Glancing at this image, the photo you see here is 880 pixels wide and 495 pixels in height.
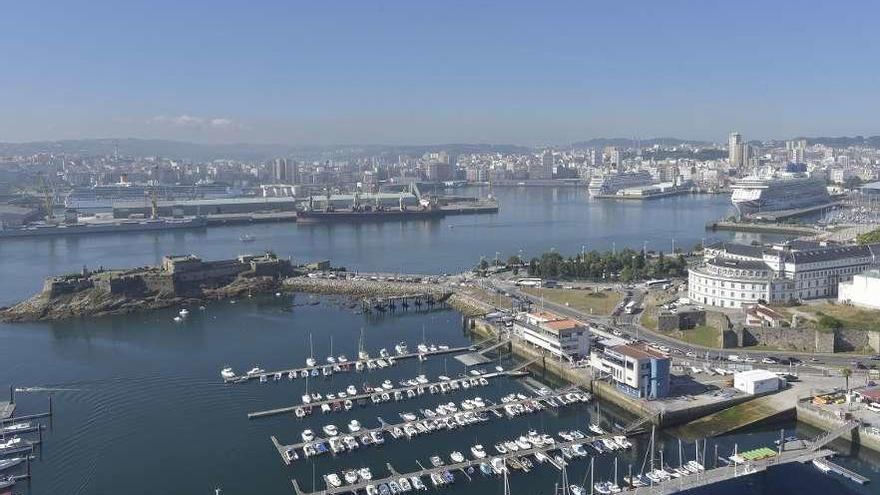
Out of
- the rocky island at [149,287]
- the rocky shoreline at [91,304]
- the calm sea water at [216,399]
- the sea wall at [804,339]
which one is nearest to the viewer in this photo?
the calm sea water at [216,399]

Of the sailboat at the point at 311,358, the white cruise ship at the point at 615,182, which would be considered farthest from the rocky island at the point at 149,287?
the white cruise ship at the point at 615,182

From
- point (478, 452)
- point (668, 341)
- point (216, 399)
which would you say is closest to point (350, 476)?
point (478, 452)

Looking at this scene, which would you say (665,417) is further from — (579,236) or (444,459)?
(579,236)

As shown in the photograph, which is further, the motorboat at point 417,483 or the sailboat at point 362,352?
the sailboat at point 362,352

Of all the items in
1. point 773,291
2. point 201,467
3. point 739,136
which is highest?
point 739,136

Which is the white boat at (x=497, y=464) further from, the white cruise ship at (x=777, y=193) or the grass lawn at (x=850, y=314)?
the white cruise ship at (x=777, y=193)

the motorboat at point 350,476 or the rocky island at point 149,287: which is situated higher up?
the rocky island at point 149,287

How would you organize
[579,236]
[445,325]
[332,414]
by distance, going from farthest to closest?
[579,236] → [445,325] → [332,414]

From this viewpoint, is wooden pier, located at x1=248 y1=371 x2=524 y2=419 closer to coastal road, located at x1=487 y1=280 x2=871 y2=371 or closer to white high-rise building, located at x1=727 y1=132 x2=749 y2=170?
coastal road, located at x1=487 y1=280 x2=871 y2=371

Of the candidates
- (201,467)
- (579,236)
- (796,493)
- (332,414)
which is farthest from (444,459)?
(579,236)
